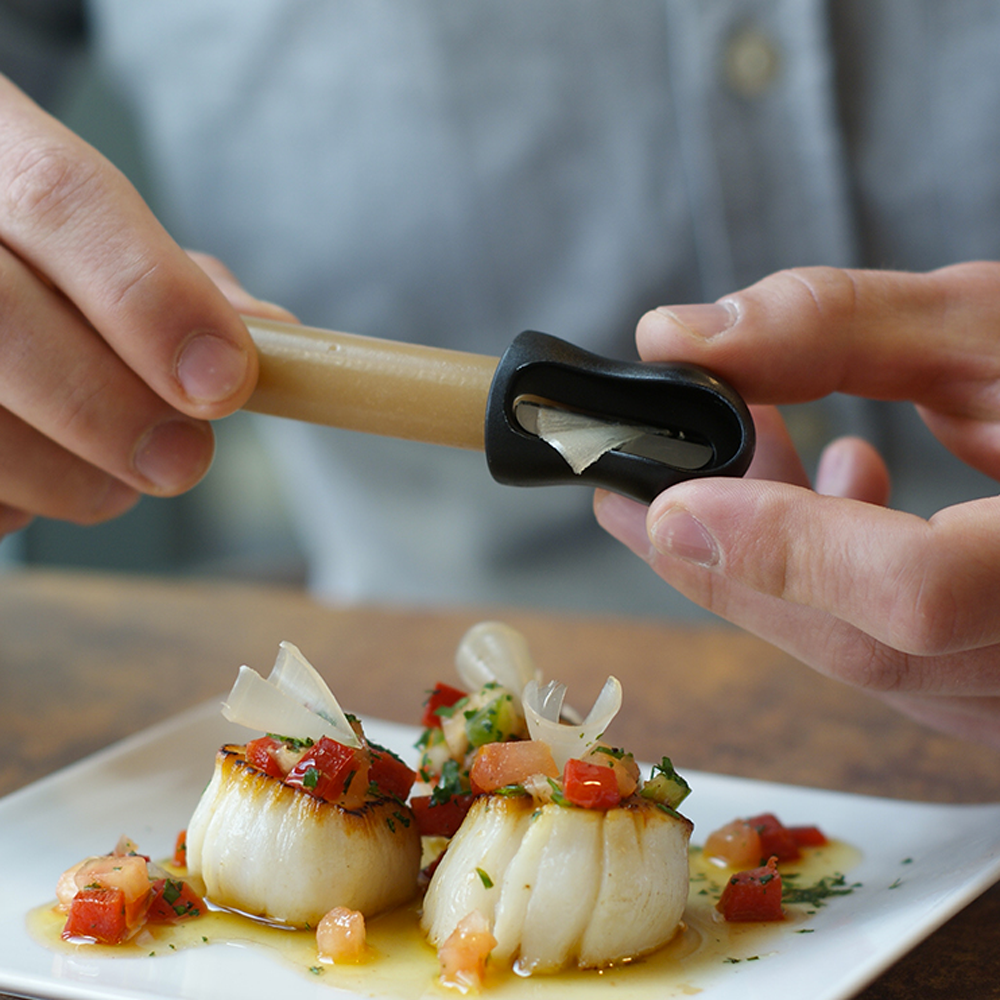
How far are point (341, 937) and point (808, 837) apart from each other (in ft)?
2.30

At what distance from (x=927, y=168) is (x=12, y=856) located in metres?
2.40

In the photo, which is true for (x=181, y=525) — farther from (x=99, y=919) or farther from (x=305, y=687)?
(x=99, y=919)

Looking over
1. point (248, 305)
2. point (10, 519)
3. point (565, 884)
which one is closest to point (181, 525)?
point (10, 519)

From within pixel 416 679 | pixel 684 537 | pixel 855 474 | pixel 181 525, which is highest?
pixel 181 525

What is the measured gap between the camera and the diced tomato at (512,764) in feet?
4.23

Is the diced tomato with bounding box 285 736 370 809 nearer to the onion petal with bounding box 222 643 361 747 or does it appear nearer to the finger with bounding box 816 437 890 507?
the onion petal with bounding box 222 643 361 747

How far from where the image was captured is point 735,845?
1508 mm

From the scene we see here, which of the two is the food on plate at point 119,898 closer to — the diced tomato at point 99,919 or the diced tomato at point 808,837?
the diced tomato at point 99,919

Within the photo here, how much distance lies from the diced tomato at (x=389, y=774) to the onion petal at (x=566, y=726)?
242 millimetres

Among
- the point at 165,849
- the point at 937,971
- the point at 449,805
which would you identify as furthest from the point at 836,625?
the point at 165,849

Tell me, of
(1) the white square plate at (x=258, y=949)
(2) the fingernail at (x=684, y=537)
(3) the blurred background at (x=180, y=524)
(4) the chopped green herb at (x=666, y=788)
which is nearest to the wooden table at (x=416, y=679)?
(1) the white square plate at (x=258, y=949)

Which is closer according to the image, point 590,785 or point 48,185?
point 590,785

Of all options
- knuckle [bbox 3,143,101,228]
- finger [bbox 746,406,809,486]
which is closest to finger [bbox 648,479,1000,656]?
finger [bbox 746,406,809,486]

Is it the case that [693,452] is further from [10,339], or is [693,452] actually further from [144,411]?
[10,339]
